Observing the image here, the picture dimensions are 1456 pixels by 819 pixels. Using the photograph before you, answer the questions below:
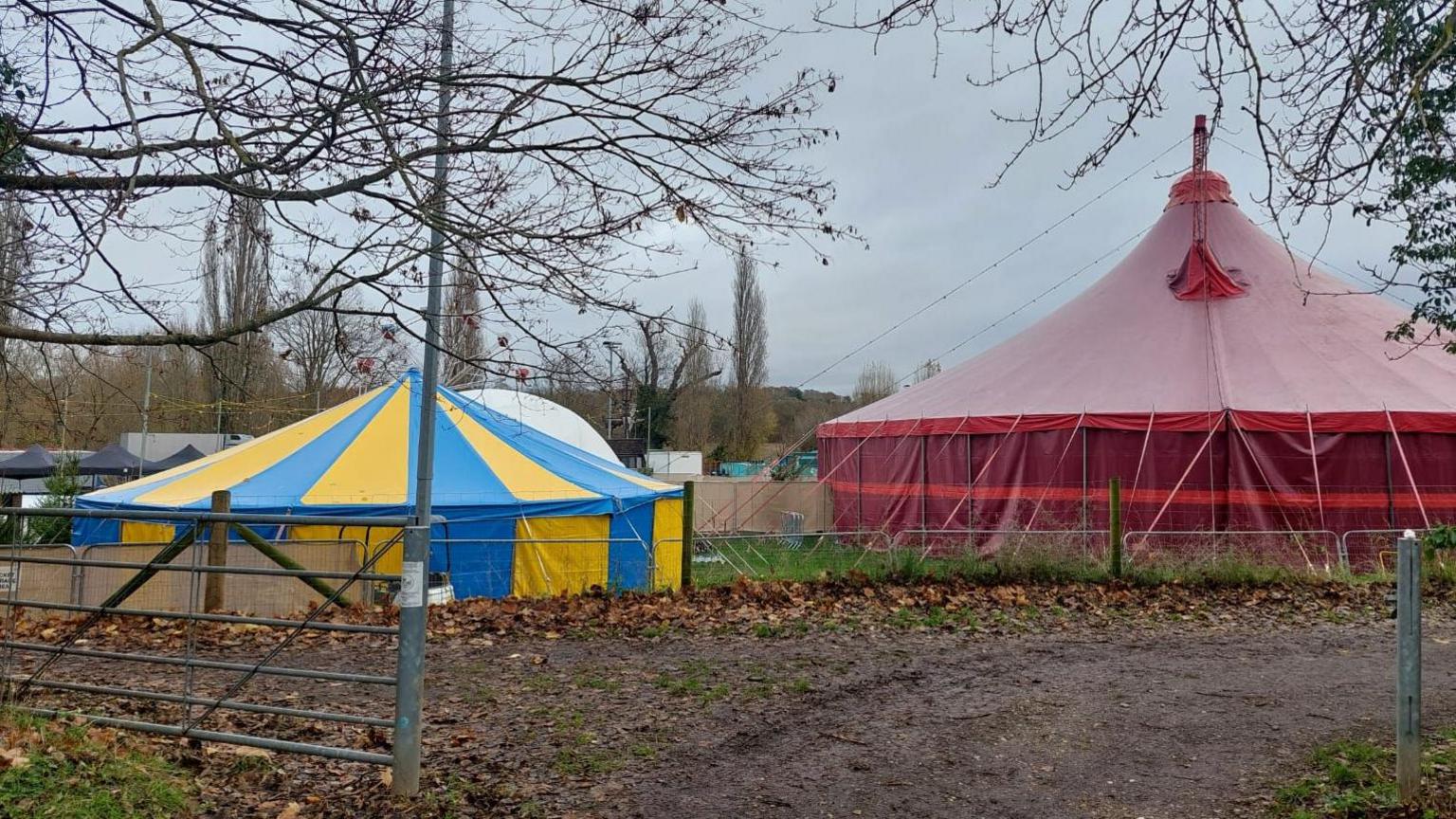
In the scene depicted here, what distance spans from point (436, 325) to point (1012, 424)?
1539 centimetres

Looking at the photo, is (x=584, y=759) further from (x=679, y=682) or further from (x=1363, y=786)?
(x=1363, y=786)

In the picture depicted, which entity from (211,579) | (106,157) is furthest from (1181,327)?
(106,157)

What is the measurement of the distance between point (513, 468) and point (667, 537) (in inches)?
118

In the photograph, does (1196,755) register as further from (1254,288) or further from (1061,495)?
(1254,288)

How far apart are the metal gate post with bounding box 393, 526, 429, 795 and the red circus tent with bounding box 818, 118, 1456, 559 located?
37.3 feet

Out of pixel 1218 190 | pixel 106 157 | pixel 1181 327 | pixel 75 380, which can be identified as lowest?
pixel 75 380

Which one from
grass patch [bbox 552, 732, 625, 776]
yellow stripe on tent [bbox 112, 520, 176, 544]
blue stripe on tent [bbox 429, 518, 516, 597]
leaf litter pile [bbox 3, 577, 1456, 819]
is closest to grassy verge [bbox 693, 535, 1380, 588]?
leaf litter pile [bbox 3, 577, 1456, 819]

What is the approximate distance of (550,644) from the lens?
8.26 meters

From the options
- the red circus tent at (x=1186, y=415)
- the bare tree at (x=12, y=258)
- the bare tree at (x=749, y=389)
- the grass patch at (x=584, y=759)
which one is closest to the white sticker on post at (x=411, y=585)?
the grass patch at (x=584, y=759)

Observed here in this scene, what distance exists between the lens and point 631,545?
16828 millimetres

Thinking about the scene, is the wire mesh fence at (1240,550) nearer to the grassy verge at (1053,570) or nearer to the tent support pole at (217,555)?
the grassy verge at (1053,570)

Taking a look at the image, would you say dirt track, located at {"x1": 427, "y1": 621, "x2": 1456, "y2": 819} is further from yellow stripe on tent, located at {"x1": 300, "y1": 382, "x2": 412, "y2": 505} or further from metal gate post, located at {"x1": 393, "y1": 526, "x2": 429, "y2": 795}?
yellow stripe on tent, located at {"x1": 300, "y1": 382, "x2": 412, "y2": 505}

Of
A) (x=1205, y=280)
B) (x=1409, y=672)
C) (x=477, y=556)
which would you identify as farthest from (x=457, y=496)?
(x=1205, y=280)

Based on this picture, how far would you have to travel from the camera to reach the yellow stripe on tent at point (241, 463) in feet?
51.0
